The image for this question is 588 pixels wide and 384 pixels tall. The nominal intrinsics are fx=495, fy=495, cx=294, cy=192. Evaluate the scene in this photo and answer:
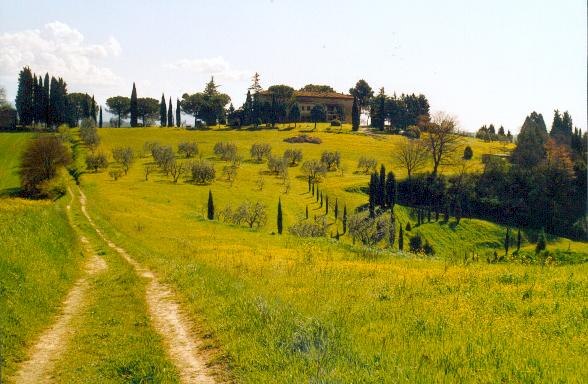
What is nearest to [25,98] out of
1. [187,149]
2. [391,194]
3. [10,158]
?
[10,158]

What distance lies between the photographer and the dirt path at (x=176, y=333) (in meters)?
10.2

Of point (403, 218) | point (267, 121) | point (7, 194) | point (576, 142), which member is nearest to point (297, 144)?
point (267, 121)

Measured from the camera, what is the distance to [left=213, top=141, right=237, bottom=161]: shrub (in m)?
126

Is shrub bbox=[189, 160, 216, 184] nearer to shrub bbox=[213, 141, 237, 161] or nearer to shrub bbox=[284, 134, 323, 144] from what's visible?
shrub bbox=[213, 141, 237, 161]

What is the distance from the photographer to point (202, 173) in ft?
331

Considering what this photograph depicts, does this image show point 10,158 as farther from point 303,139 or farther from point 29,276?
point 29,276

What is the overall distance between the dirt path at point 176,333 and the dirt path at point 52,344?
86.9 inches

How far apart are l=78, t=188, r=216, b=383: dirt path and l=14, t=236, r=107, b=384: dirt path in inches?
86.9

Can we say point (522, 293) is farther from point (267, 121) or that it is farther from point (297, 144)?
point (267, 121)

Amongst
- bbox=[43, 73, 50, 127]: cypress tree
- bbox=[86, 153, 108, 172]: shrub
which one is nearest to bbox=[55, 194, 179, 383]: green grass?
bbox=[86, 153, 108, 172]: shrub

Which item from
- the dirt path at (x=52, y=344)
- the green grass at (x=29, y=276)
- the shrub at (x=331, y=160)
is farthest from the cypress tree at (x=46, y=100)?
the dirt path at (x=52, y=344)

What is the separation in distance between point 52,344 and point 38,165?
71852 millimetres

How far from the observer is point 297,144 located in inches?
6019

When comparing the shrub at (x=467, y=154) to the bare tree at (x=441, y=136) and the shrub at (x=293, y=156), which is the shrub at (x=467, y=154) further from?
the shrub at (x=293, y=156)
